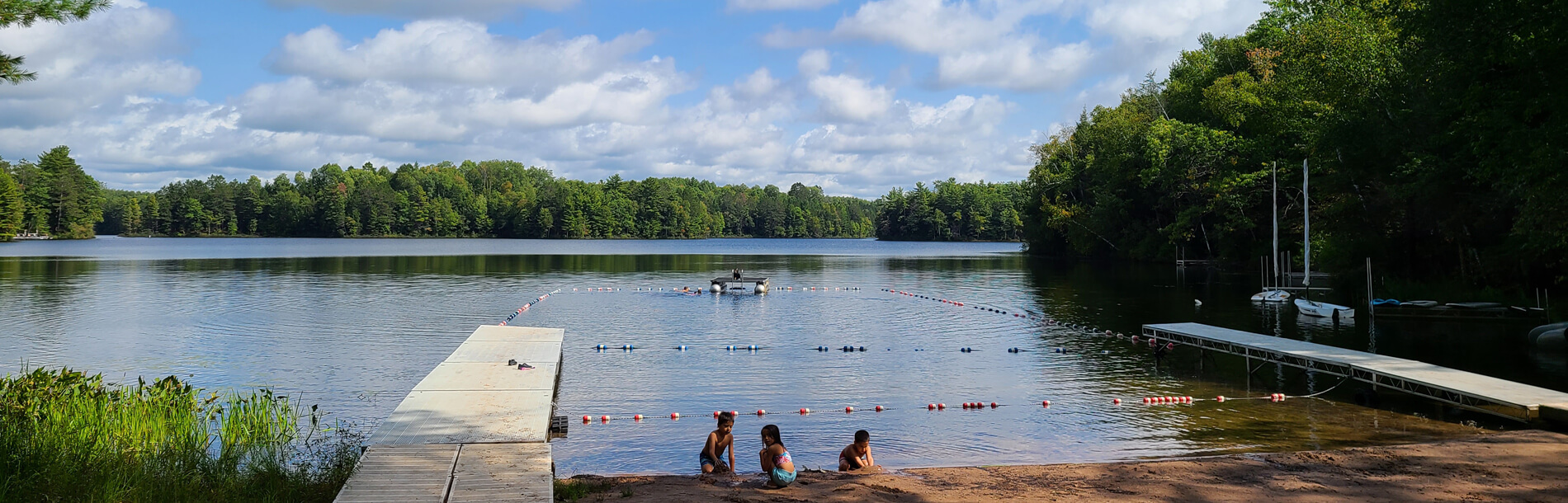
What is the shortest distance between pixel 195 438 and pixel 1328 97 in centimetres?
4579

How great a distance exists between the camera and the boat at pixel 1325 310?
31.4 metres

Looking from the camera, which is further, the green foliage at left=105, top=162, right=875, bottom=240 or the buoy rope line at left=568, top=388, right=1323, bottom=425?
the green foliage at left=105, top=162, right=875, bottom=240

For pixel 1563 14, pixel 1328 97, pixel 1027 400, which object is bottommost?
pixel 1027 400

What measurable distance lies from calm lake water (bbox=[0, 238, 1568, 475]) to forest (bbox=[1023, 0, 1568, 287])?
4376mm

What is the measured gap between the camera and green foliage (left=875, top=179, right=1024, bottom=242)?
169625mm

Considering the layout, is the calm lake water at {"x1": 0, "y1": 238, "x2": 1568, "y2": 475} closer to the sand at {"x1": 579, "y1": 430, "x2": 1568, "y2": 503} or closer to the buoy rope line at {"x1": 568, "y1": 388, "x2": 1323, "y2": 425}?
the buoy rope line at {"x1": 568, "y1": 388, "x2": 1323, "y2": 425}

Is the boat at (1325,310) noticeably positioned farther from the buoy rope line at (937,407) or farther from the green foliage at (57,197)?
the green foliage at (57,197)

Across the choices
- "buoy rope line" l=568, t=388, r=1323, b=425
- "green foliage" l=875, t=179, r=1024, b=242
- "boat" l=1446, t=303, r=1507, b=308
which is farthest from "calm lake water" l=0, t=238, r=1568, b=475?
"green foliage" l=875, t=179, r=1024, b=242

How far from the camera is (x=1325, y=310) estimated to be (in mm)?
32344

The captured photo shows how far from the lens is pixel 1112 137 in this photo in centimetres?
7844

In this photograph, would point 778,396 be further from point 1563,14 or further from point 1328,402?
point 1563,14

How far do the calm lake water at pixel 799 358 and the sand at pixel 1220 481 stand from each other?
1.23 metres

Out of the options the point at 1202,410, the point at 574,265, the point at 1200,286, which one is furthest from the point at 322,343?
Result: the point at 574,265

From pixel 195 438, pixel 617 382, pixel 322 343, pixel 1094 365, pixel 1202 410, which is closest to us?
pixel 195 438
